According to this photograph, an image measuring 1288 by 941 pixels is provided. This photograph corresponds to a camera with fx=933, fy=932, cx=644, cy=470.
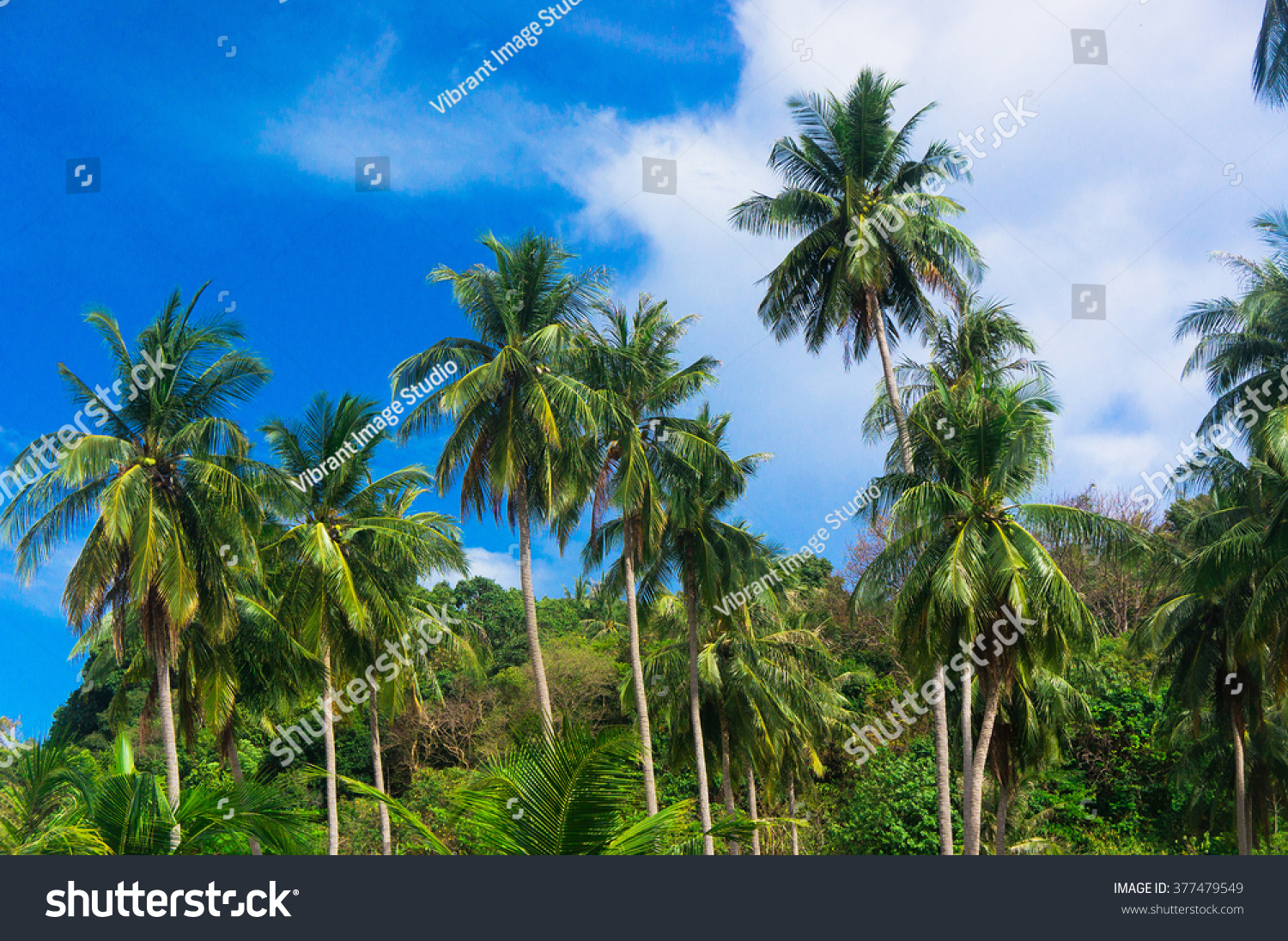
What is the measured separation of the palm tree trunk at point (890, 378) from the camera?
2014cm

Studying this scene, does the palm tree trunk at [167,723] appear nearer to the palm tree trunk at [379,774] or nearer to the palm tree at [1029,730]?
the palm tree trunk at [379,774]

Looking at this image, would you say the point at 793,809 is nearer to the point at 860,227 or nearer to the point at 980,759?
the point at 980,759

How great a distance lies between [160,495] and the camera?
60.0ft

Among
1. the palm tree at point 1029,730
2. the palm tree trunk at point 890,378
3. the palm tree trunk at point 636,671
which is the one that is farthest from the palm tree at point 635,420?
the palm tree at point 1029,730

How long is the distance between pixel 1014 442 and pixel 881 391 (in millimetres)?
6221

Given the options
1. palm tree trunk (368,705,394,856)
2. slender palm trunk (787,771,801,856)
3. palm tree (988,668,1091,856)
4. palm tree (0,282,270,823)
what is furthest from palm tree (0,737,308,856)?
slender palm trunk (787,771,801,856)

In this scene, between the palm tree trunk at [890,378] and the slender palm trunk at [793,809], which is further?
the slender palm trunk at [793,809]

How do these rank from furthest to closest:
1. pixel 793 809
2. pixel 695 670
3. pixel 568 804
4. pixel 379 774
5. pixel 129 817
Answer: pixel 793 809, pixel 379 774, pixel 695 670, pixel 129 817, pixel 568 804

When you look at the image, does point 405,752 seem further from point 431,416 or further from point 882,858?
point 882,858

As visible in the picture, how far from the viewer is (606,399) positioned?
22.0m

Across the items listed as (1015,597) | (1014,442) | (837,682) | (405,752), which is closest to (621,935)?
(1015,597)

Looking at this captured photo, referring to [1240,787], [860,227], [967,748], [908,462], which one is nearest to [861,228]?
[860,227]

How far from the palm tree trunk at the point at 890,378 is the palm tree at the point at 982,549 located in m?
1.13

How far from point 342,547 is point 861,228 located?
579 inches
